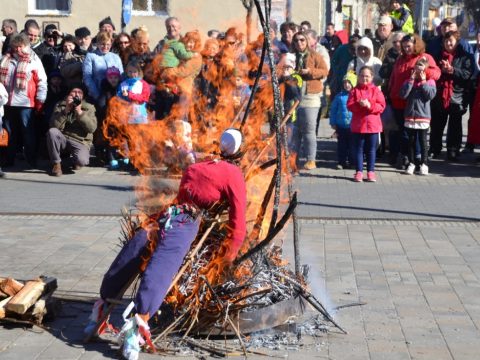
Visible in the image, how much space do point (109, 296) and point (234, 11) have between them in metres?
16.5

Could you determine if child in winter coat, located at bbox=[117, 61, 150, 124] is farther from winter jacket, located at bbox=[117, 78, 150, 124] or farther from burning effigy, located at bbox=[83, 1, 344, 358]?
burning effigy, located at bbox=[83, 1, 344, 358]

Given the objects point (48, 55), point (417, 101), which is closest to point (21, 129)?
point (48, 55)

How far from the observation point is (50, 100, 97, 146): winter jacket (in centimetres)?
1352

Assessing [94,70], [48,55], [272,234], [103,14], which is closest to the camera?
[272,234]

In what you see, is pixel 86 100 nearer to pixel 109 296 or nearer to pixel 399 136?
pixel 399 136

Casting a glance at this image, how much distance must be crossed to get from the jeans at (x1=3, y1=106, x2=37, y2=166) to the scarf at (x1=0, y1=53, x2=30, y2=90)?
0.40 m

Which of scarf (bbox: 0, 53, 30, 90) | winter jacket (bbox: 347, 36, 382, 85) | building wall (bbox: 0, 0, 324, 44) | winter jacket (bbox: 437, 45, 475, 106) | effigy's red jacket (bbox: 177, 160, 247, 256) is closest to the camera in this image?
effigy's red jacket (bbox: 177, 160, 247, 256)

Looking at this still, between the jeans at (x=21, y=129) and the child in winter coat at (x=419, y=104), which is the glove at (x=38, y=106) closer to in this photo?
the jeans at (x=21, y=129)

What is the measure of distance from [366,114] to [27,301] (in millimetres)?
7109

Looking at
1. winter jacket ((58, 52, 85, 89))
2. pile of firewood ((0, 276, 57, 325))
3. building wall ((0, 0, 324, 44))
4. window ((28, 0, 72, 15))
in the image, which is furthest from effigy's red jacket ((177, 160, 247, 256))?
window ((28, 0, 72, 15))

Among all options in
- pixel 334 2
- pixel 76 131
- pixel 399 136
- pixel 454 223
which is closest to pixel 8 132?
pixel 76 131

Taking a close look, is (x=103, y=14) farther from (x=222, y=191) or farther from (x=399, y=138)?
(x=222, y=191)

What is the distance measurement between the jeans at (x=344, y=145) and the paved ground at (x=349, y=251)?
24cm

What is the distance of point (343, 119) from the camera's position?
13.5 metres
